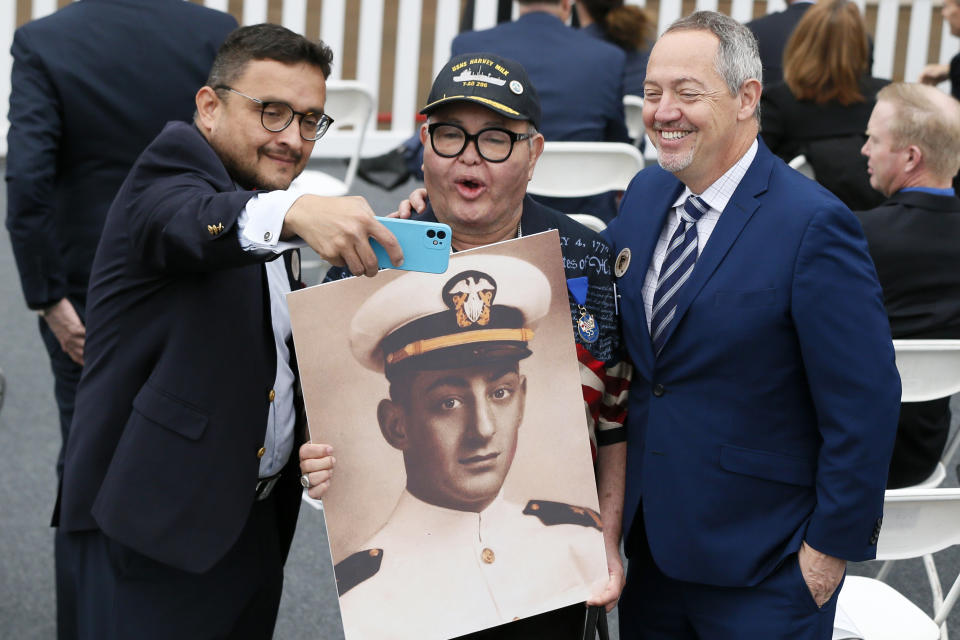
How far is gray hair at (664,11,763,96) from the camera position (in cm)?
197

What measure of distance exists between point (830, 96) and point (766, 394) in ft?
10.0

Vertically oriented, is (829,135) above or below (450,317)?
above

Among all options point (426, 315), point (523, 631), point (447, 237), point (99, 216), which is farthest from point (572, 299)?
point (99, 216)

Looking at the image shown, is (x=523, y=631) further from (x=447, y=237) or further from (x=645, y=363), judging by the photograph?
(x=447, y=237)

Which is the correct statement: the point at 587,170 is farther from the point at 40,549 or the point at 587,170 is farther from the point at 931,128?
the point at 40,549

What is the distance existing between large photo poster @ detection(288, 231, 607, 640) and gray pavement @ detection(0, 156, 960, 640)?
1.68m

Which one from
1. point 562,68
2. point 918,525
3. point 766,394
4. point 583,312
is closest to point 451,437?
point 583,312

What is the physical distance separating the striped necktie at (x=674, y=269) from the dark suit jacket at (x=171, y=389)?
726 mm

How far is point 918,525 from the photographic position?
246cm

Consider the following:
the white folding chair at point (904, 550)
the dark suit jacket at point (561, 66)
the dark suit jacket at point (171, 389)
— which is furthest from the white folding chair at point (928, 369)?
the dark suit jacket at point (561, 66)

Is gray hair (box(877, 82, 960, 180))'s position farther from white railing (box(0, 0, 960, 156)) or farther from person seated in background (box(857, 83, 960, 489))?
white railing (box(0, 0, 960, 156))

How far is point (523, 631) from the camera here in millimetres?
2010

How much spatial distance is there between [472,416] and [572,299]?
31 cm

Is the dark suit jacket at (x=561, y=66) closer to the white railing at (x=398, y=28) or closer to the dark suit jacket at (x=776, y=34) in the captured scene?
the dark suit jacket at (x=776, y=34)
